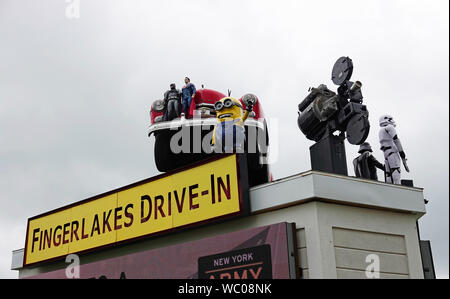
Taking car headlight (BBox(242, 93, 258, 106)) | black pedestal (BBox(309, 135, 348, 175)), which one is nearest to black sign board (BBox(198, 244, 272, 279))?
black pedestal (BBox(309, 135, 348, 175))

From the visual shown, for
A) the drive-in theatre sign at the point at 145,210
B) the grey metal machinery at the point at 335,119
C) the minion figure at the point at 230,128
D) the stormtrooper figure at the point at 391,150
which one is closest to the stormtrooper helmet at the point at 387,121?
the stormtrooper figure at the point at 391,150

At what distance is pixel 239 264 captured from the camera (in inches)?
391

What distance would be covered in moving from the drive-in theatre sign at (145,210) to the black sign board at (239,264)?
81 centimetres

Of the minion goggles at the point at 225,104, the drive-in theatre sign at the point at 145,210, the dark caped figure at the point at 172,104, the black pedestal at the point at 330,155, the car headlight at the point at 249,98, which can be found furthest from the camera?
the dark caped figure at the point at 172,104

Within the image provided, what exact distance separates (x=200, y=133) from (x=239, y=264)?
494 cm

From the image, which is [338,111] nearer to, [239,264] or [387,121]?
[387,121]

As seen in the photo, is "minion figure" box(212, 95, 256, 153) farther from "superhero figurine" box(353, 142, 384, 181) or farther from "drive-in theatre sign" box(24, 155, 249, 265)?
"superhero figurine" box(353, 142, 384, 181)

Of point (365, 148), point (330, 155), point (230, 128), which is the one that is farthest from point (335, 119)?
point (230, 128)

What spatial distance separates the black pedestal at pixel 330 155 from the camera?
12.2 metres

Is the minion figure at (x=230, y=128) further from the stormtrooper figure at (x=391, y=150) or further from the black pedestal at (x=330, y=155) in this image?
the stormtrooper figure at (x=391, y=150)

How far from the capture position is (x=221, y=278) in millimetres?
10008

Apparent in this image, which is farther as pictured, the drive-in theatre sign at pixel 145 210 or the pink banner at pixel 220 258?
the drive-in theatre sign at pixel 145 210

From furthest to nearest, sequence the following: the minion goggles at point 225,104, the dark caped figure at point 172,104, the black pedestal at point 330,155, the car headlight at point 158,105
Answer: the car headlight at point 158,105, the dark caped figure at point 172,104, the minion goggles at point 225,104, the black pedestal at point 330,155
